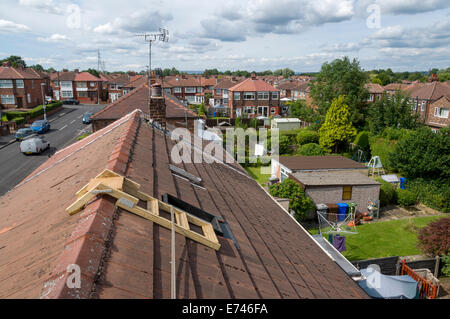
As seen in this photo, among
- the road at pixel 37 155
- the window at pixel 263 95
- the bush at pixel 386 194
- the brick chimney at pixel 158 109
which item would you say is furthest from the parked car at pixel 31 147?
the window at pixel 263 95

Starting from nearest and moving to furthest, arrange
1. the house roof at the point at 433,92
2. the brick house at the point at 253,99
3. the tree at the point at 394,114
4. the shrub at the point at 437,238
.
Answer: the shrub at the point at 437,238 → the tree at the point at 394,114 → the house roof at the point at 433,92 → the brick house at the point at 253,99

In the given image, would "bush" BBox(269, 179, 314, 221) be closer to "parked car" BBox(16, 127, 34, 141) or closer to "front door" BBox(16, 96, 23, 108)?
"parked car" BBox(16, 127, 34, 141)

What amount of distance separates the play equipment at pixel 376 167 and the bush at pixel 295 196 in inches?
459

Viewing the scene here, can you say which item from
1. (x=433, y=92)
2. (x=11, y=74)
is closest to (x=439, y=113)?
(x=433, y=92)

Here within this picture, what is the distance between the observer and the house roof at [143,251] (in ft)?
10.2

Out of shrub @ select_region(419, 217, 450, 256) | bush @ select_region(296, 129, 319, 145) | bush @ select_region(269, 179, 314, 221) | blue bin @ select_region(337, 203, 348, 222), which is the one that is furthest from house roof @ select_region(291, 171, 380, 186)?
bush @ select_region(296, 129, 319, 145)

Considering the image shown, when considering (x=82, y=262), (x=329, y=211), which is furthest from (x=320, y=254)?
(x=329, y=211)

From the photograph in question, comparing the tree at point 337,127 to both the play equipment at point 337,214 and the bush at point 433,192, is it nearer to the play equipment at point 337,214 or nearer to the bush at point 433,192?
the bush at point 433,192

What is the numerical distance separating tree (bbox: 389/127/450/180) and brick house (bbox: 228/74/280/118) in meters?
34.8

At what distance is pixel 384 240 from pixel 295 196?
5.96m

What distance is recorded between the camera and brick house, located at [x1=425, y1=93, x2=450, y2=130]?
144 ft

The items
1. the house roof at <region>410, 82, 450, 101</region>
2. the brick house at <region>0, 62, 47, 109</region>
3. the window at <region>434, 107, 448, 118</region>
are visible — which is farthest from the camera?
the brick house at <region>0, 62, 47, 109</region>

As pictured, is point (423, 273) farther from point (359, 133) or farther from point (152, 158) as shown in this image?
point (359, 133)

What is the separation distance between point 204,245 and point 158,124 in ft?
27.9
